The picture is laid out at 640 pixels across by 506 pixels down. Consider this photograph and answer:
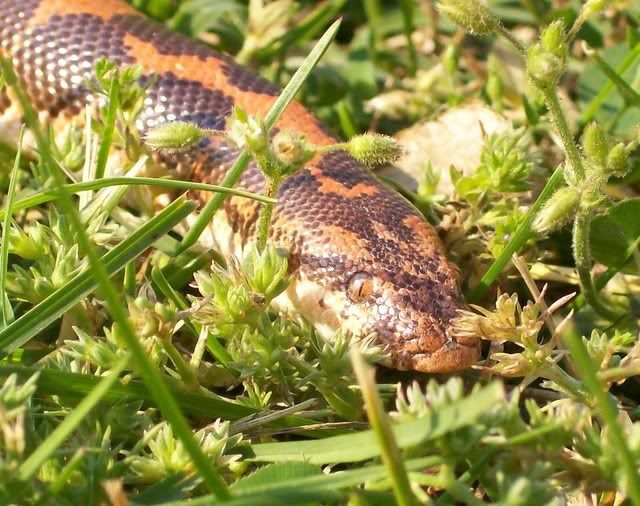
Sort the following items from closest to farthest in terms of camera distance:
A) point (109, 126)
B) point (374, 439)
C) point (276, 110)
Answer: point (374, 439) → point (276, 110) → point (109, 126)

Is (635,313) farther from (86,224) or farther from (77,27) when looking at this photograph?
(77,27)

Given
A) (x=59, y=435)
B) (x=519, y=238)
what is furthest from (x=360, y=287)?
(x=59, y=435)

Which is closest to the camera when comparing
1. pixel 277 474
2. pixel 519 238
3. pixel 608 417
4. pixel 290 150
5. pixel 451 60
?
pixel 608 417

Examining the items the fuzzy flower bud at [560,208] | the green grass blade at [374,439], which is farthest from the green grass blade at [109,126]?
the fuzzy flower bud at [560,208]

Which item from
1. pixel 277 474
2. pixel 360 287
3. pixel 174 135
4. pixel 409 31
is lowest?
pixel 277 474

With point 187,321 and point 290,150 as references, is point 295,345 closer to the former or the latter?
point 187,321

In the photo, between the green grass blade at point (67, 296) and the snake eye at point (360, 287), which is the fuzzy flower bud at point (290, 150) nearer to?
the green grass blade at point (67, 296)

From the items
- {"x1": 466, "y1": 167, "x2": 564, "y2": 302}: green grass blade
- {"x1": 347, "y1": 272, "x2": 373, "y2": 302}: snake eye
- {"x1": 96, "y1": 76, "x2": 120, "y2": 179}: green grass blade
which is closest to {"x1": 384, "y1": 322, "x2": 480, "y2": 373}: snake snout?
{"x1": 347, "y1": 272, "x2": 373, "y2": 302}: snake eye

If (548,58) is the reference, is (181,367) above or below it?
below
